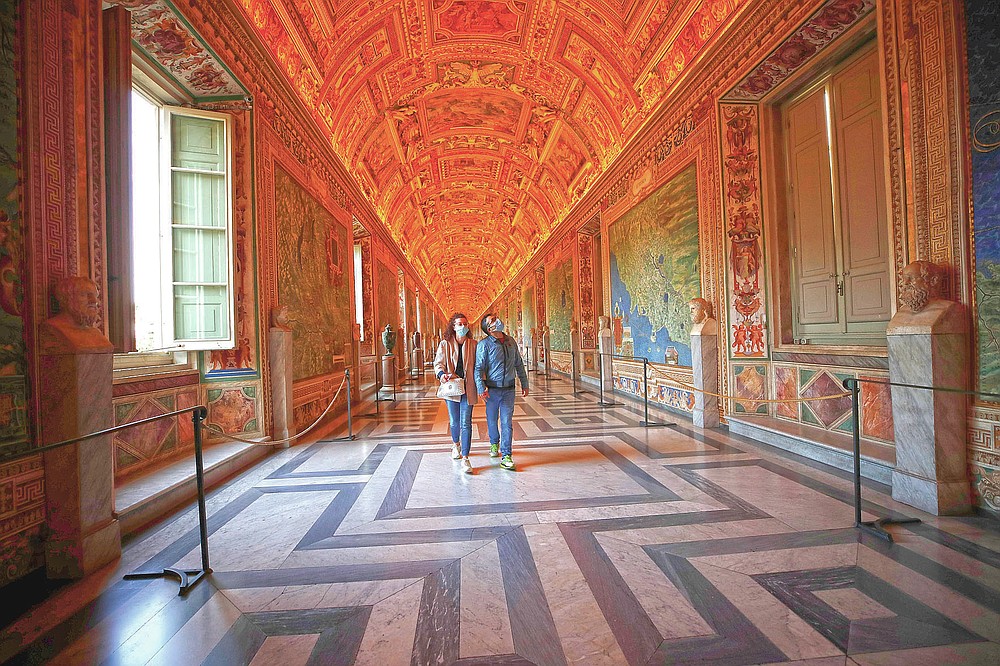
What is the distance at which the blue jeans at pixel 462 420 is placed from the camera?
16.8 feet

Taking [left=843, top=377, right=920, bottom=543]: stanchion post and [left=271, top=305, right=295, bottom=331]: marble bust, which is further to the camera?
[left=271, top=305, right=295, bottom=331]: marble bust

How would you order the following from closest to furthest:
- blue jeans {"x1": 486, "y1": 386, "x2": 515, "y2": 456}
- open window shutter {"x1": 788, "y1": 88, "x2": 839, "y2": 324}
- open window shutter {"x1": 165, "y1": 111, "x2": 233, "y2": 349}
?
blue jeans {"x1": 486, "y1": 386, "x2": 515, "y2": 456} → open window shutter {"x1": 165, "y1": 111, "x2": 233, "y2": 349} → open window shutter {"x1": 788, "y1": 88, "x2": 839, "y2": 324}

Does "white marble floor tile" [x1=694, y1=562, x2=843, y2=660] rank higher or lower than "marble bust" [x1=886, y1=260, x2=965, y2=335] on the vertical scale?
lower

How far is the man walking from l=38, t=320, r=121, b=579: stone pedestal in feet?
10.9

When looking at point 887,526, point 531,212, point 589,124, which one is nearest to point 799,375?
point 887,526

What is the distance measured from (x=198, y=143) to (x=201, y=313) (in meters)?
2.24

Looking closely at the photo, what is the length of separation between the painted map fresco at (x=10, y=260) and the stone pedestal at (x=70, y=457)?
11 cm

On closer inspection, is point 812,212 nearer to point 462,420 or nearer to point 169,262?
point 462,420

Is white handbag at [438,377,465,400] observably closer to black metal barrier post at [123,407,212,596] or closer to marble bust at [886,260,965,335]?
black metal barrier post at [123,407,212,596]

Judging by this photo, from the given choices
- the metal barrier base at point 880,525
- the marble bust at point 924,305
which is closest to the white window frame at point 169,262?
the metal barrier base at point 880,525

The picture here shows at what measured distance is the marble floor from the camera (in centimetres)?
206

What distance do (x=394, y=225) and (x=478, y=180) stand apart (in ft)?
12.7

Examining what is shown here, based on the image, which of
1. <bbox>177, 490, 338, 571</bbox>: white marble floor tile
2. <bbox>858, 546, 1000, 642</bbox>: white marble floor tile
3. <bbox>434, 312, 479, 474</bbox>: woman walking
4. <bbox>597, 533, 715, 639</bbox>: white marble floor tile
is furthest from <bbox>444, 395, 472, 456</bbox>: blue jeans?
<bbox>858, 546, 1000, 642</bbox>: white marble floor tile

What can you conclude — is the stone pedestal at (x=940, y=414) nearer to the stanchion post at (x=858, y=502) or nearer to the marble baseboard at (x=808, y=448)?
the stanchion post at (x=858, y=502)
